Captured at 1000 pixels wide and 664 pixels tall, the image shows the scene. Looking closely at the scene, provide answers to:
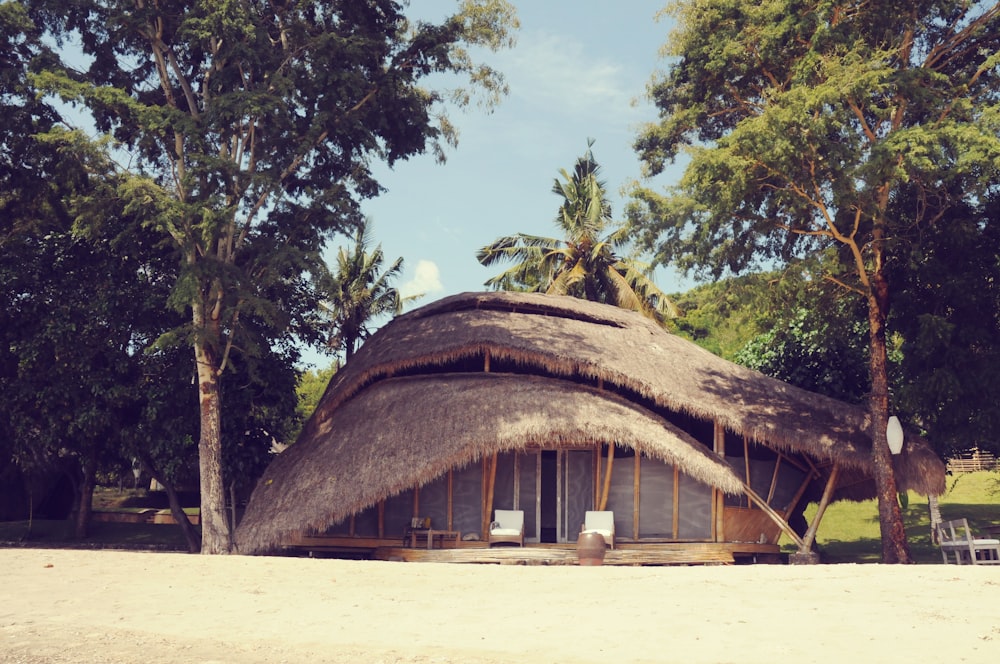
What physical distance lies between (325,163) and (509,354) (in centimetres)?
680

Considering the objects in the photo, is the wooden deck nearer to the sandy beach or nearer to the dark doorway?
the dark doorway

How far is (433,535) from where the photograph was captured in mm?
18703

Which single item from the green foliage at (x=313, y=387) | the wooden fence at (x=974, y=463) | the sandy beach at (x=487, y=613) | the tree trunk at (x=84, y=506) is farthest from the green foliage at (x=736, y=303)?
the green foliage at (x=313, y=387)

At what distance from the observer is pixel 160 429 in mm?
21094

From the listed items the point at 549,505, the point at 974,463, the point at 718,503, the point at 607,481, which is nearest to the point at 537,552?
the point at 549,505

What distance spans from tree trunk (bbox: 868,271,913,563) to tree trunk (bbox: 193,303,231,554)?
12866 mm

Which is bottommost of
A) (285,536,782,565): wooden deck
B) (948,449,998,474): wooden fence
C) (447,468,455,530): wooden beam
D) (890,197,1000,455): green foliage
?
(285,536,782,565): wooden deck

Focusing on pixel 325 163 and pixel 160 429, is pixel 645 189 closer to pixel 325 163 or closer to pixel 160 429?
pixel 325 163

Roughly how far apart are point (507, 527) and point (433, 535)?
1.48 metres

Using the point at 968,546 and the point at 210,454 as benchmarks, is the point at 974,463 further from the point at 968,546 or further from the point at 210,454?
the point at 210,454

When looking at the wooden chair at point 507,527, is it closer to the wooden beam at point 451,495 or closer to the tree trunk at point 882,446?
the wooden beam at point 451,495

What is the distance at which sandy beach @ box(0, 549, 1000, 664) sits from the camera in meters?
8.87

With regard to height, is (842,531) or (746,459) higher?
(746,459)

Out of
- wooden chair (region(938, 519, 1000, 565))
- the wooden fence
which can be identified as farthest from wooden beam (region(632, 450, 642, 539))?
the wooden fence
